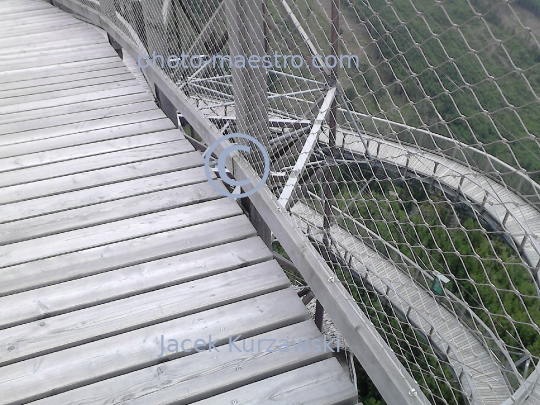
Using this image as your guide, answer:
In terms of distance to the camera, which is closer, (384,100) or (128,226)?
(384,100)

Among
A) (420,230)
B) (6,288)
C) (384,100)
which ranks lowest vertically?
(420,230)

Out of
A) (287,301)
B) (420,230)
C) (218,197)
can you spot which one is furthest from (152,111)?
(420,230)

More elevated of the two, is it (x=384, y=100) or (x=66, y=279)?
(x=384, y=100)

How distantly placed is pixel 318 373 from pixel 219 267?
60cm

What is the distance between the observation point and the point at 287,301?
6.07ft

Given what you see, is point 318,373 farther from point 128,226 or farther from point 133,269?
point 128,226

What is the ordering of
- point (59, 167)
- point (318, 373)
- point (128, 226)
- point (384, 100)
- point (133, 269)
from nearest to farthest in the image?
point (318, 373) → point (384, 100) → point (133, 269) → point (128, 226) → point (59, 167)

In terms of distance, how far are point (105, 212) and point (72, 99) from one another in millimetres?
1329

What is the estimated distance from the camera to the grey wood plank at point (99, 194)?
7.54 ft

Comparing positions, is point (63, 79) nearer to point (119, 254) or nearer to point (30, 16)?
point (30, 16)

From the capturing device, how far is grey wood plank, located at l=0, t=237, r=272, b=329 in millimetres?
1816

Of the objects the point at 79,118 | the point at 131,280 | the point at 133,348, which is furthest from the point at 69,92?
the point at 133,348

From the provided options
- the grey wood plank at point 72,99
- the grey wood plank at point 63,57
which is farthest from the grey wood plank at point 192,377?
the grey wood plank at point 63,57

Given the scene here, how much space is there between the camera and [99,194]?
241 cm
